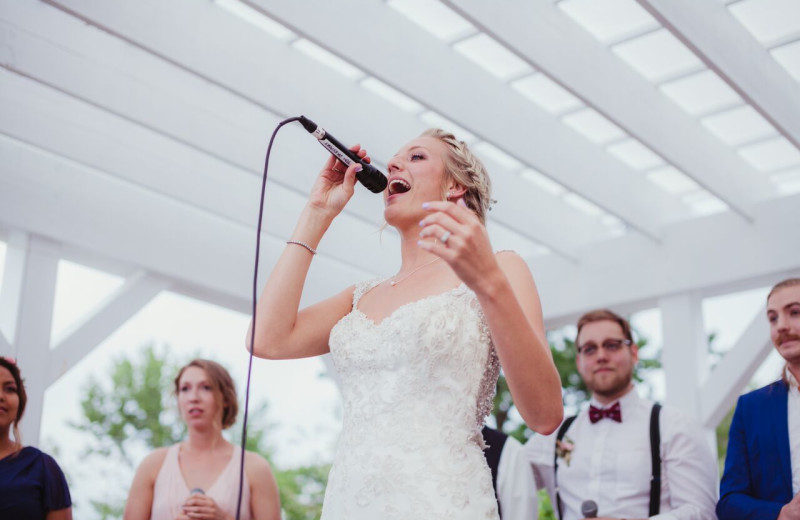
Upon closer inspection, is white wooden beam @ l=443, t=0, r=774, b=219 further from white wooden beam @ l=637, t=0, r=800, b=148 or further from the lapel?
the lapel

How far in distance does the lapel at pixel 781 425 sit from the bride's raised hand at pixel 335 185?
2089mm

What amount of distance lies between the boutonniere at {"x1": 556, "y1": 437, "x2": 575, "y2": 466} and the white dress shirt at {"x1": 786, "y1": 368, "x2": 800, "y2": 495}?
1.03m

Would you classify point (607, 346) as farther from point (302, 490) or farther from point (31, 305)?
point (302, 490)

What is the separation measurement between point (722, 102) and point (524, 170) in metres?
1.62

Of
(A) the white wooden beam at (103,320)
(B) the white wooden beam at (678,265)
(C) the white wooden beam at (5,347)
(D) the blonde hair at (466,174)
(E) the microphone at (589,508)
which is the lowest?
(E) the microphone at (589,508)

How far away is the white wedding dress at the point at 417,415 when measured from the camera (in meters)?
2.08

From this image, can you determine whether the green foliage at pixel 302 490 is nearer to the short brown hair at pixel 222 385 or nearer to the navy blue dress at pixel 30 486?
the short brown hair at pixel 222 385

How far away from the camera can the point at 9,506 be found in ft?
12.2

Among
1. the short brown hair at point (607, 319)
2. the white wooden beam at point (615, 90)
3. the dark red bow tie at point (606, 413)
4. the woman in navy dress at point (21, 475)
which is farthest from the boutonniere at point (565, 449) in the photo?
the woman in navy dress at point (21, 475)

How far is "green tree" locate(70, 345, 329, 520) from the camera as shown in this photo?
19.3 metres

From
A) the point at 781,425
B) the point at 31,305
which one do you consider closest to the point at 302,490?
the point at 31,305

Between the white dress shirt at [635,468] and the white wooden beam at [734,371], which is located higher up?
the white wooden beam at [734,371]

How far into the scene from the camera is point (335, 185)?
2.58 m

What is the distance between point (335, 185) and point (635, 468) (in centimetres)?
219
